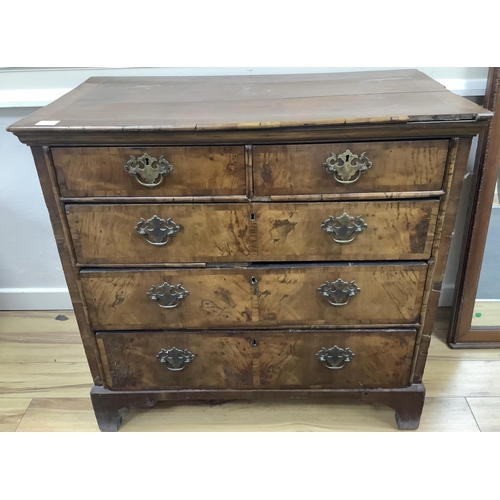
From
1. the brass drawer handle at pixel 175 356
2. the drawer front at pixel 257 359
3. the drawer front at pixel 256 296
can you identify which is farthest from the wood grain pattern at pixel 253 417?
the drawer front at pixel 256 296

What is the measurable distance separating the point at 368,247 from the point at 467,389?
740 millimetres

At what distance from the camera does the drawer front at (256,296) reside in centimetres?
115

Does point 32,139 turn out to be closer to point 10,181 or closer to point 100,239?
point 100,239

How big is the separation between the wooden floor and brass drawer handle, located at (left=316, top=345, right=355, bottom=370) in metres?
0.25

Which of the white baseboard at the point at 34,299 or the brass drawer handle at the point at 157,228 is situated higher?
the brass drawer handle at the point at 157,228

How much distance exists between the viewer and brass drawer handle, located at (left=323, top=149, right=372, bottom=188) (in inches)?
39.4

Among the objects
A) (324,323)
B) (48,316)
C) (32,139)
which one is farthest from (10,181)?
(324,323)

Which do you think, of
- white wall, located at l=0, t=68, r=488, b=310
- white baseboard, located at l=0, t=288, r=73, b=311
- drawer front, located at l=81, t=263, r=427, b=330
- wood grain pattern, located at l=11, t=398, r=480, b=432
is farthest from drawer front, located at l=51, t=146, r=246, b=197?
white baseboard, located at l=0, t=288, r=73, b=311

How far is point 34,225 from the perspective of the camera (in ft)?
5.67

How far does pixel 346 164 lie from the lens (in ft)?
3.29

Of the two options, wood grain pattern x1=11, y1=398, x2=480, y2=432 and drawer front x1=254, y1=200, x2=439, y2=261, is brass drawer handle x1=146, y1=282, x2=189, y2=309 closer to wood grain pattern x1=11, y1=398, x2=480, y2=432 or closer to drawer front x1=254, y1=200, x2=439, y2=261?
drawer front x1=254, y1=200, x2=439, y2=261

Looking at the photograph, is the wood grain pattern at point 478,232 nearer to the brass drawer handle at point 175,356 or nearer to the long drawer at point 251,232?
the long drawer at point 251,232

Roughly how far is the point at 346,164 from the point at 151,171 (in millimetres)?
424

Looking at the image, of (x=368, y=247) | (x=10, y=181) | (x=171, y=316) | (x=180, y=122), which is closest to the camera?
(x=180, y=122)
